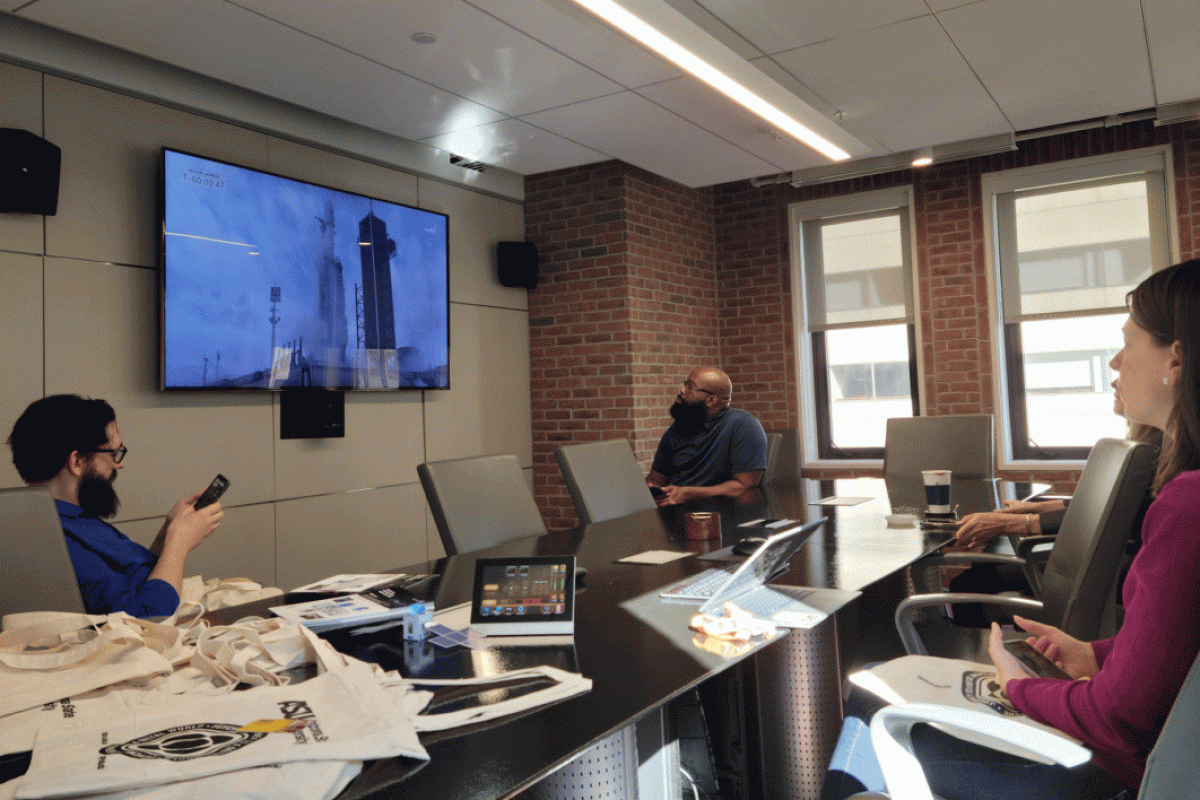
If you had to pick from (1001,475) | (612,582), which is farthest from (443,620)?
(1001,475)

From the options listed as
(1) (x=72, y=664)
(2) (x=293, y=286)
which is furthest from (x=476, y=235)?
(1) (x=72, y=664)

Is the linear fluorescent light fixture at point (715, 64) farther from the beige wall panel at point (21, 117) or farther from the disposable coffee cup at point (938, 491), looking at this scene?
the beige wall panel at point (21, 117)

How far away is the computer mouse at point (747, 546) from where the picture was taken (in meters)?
2.35

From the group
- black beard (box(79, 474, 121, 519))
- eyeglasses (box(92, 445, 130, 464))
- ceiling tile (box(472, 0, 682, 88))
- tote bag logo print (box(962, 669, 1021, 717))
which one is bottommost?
tote bag logo print (box(962, 669, 1021, 717))

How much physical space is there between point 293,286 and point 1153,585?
3717 millimetres

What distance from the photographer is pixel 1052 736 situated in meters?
1.09

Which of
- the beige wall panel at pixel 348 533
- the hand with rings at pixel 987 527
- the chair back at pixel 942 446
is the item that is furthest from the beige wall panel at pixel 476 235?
the hand with rings at pixel 987 527

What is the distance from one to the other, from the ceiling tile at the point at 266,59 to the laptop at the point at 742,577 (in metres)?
2.57

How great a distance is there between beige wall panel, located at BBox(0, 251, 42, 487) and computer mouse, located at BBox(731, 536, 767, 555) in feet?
8.57

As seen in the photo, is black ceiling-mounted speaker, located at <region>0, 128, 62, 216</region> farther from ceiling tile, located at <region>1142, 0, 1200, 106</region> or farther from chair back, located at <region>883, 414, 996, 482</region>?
ceiling tile, located at <region>1142, 0, 1200, 106</region>

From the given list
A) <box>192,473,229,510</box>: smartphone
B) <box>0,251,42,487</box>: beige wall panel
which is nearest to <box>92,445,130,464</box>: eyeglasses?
<box>192,473,229,510</box>: smartphone

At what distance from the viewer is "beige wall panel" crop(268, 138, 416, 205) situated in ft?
13.6

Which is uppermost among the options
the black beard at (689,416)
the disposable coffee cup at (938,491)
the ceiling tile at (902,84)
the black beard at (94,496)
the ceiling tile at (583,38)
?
the ceiling tile at (902,84)

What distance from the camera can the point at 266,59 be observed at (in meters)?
3.47
